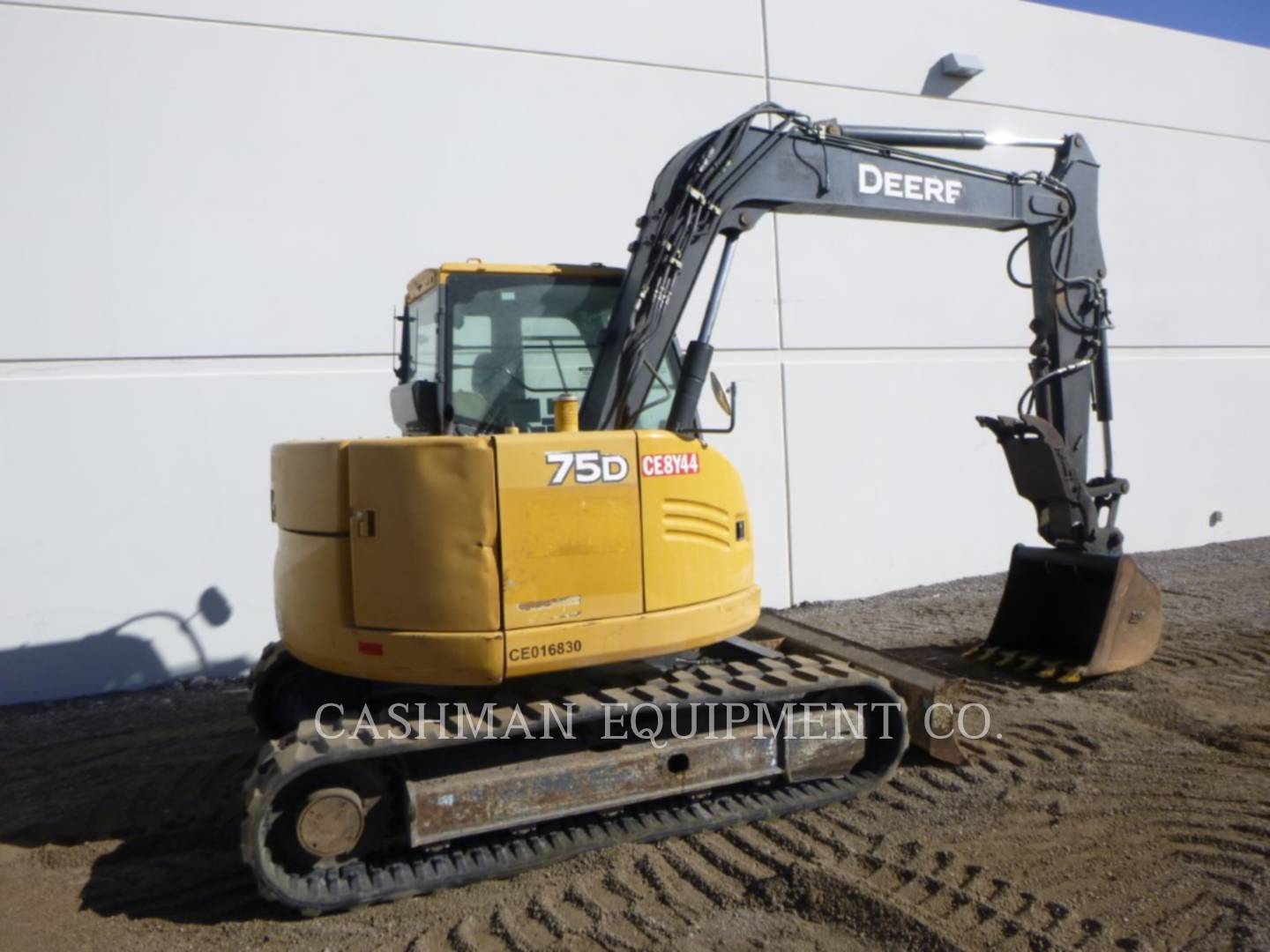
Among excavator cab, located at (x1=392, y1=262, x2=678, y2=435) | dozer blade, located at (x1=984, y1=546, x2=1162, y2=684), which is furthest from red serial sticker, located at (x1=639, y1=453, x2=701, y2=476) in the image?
dozer blade, located at (x1=984, y1=546, x2=1162, y2=684)

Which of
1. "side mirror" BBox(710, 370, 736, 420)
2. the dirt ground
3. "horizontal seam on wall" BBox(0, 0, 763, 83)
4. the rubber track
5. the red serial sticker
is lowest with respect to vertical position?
the dirt ground

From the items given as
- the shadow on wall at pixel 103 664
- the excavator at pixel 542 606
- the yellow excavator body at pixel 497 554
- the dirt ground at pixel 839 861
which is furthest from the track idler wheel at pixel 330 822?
the shadow on wall at pixel 103 664

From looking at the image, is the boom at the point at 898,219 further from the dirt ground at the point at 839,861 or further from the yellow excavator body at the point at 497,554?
the dirt ground at the point at 839,861

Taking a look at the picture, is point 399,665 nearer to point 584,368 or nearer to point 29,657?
point 584,368

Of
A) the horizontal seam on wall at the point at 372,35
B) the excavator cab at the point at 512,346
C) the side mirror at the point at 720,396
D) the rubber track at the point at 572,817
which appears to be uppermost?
the horizontal seam on wall at the point at 372,35

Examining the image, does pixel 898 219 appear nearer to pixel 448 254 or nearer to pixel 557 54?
pixel 448 254

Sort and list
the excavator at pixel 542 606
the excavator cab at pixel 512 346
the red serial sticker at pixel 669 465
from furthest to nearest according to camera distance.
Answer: the excavator cab at pixel 512 346 < the red serial sticker at pixel 669 465 < the excavator at pixel 542 606

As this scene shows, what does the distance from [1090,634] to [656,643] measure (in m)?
3.38

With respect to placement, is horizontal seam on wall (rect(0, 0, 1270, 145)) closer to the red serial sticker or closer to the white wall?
the white wall

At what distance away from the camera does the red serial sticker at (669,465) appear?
14.1 feet

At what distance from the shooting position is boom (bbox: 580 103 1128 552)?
15.4 ft

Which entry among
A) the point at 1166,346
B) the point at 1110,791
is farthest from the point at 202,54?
the point at 1166,346

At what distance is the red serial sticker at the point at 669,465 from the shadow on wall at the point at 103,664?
15.0 feet

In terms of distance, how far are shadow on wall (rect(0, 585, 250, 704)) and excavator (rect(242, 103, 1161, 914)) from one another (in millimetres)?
2487
